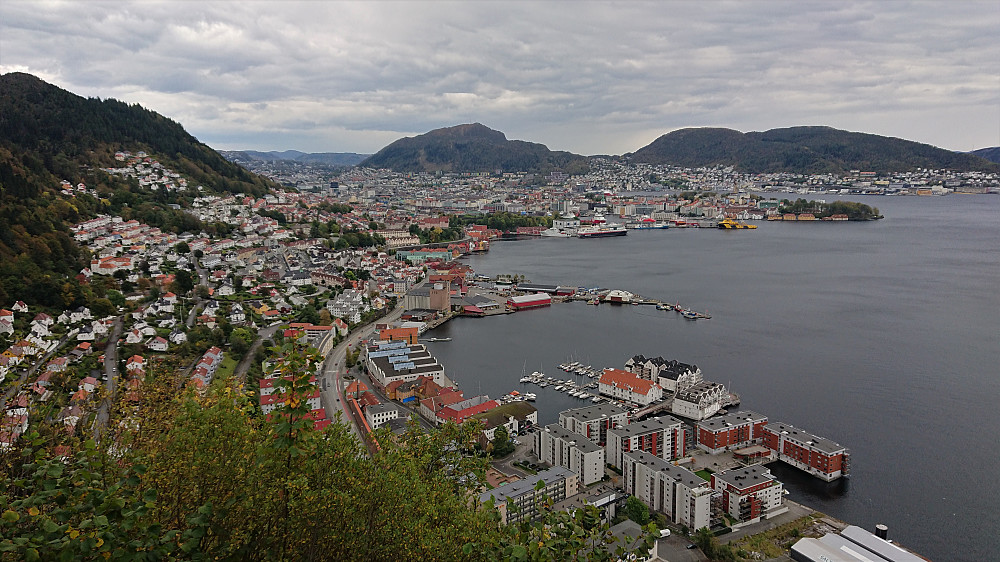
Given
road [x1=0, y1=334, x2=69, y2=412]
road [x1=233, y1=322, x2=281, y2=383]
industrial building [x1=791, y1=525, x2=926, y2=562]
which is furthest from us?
road [x1=233, y1=322, x2=281, y2=383]

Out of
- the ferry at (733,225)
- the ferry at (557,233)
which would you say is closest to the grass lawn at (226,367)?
the ferry at (557,233)

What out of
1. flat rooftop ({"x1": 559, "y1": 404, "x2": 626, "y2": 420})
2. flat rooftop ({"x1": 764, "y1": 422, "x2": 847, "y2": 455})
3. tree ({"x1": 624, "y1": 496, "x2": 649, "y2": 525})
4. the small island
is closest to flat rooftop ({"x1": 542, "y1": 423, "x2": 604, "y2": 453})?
flat rooftop ({"x1": 559, "y1": 404, "x2": 626, "y2": 420})

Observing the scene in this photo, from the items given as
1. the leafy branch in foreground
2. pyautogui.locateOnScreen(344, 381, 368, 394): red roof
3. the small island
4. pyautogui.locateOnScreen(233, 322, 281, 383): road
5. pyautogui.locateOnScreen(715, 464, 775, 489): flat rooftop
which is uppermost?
the leafy branch in foreground

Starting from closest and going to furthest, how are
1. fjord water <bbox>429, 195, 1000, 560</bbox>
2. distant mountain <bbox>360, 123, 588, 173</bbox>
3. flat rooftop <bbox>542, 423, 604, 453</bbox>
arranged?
fjord water <bbox>429, 195, 1000, 560</bbox>, flat rooftop <bbox>542, 423, 604, 453</bbox>, distant mountain <bbox>360, 123, 588, 173</bbox>

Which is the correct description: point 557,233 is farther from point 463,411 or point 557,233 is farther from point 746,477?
point 746,477

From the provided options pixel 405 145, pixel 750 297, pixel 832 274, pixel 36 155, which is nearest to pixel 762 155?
pixel 405 145

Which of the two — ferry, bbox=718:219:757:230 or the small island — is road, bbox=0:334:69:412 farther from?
the small island
